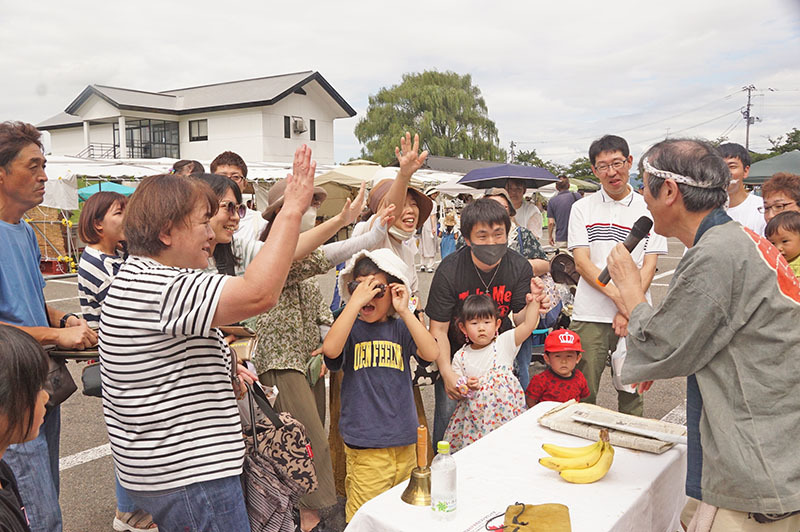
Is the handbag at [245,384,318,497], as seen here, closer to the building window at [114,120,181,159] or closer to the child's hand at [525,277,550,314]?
the child's hand at [525,277,550,314]

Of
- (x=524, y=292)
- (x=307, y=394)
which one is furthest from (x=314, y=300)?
(x=524, y=292)

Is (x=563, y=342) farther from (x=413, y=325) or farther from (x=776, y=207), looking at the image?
(x=776, y=207)

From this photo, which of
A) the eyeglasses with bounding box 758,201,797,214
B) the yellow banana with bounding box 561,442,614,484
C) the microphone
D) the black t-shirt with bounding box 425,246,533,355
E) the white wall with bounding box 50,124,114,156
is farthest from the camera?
the white wall with bounding box 50,124,114,156

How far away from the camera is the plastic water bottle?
2.10 meters

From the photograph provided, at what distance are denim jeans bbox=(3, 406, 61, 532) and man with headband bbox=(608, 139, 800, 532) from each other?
2.51 m

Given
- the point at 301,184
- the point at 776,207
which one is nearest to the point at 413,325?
the point at 301,184

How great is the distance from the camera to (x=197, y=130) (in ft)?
120

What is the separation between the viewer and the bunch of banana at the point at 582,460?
2.39 meters

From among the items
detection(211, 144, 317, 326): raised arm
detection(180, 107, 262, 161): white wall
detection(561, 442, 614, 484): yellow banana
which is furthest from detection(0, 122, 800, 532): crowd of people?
detection(180, 107, 262, 161): white wall

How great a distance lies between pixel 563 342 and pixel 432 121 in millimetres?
42653

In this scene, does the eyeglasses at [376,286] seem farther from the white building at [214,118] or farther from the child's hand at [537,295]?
the white building at [214,118]

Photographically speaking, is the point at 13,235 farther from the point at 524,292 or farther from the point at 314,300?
the point at 524,292

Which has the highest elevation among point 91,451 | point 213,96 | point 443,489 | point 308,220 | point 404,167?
point 213,96

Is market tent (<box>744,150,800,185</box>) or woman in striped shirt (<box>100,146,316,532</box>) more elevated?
market tent (<box>744,150,800,185</box>)
